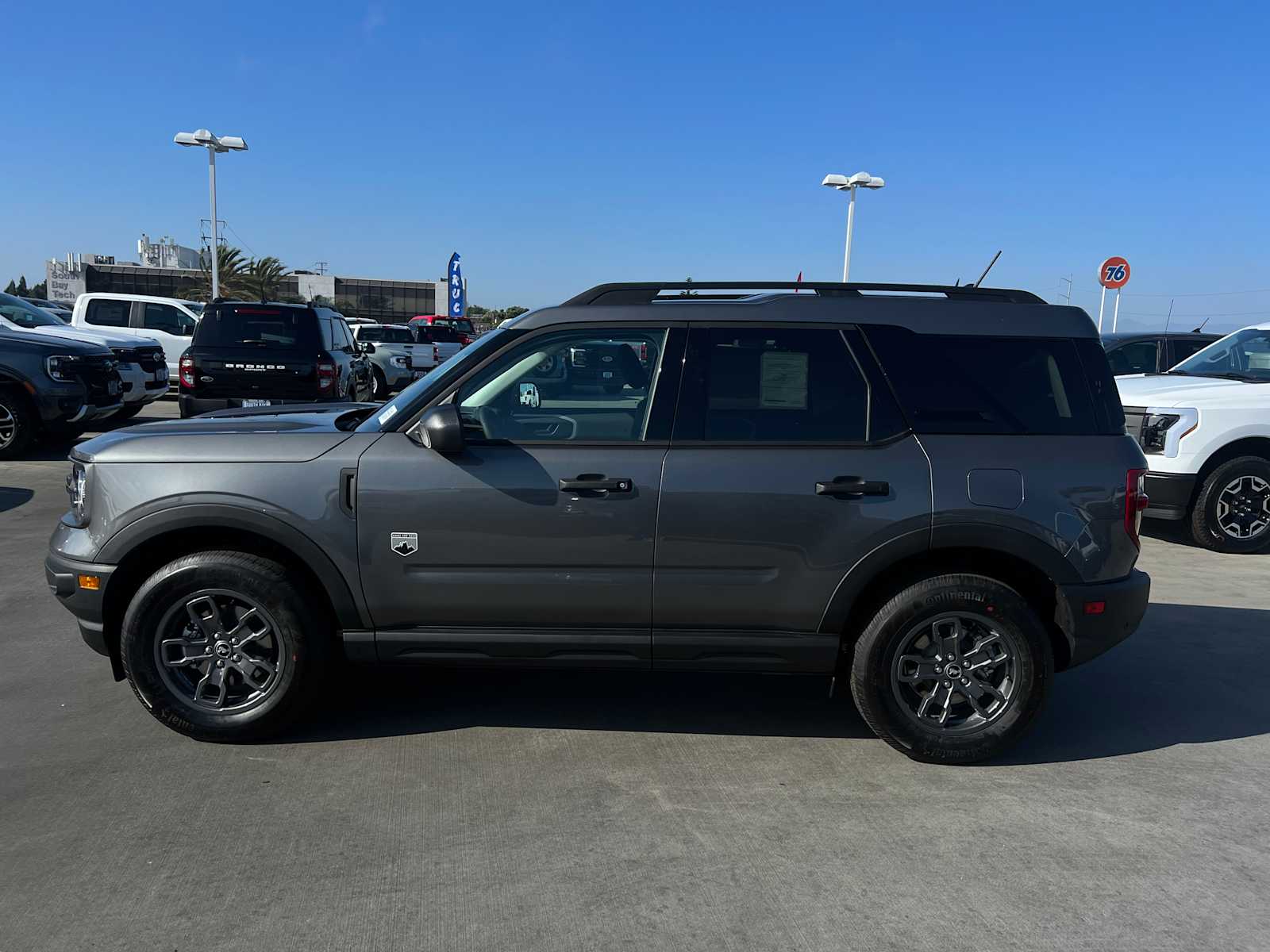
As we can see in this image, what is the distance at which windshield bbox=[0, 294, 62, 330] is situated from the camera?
13.8 meters

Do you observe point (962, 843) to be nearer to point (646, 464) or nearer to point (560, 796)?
point (560, 796)

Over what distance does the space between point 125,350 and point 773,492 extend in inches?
504

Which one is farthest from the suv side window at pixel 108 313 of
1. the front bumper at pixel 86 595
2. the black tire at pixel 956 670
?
the black tire at pixel 956 670

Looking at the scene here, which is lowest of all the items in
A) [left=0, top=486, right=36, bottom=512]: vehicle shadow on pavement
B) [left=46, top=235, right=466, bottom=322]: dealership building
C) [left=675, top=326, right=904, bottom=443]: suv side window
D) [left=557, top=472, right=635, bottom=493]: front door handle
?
[left=0, top=486, right=36, bottom=512]: vehicle shadow on pavement

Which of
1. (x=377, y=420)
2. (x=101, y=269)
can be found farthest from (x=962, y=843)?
(x=101, y=269)

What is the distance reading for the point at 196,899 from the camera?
116 inches

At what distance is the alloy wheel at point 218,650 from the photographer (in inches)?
157

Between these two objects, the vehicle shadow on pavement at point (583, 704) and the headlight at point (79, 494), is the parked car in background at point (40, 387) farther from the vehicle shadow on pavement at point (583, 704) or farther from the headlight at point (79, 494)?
the vehicle shadow on pavement at point (583, 704)

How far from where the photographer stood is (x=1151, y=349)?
458 inches

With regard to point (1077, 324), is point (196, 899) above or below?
below

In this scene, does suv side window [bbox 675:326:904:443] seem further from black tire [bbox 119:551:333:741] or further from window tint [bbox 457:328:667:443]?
black tire [bbox 119:551:333:741]

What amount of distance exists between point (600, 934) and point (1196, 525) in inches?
295

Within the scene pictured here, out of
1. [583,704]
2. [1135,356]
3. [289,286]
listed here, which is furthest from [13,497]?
[289,286]

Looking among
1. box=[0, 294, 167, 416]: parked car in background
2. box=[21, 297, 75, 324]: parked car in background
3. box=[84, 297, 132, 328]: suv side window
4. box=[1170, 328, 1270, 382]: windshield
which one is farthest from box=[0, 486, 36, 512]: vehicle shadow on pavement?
box=[1170, 328, 1270, 382]: windshield
